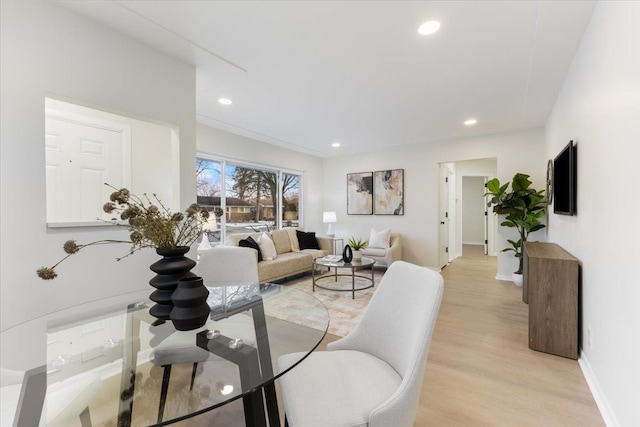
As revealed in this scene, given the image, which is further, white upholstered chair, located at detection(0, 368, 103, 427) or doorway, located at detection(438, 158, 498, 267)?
doorway, located at detection(438, 158, 498, 267)

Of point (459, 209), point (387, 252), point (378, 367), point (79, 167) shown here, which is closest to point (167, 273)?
point (378, 367)

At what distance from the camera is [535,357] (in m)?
2.25

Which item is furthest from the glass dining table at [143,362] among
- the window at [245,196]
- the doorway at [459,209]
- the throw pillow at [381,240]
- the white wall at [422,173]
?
the doorway at [459,209]

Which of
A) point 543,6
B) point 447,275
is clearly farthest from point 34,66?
point 447,275

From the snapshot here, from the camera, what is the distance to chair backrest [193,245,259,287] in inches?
90.8

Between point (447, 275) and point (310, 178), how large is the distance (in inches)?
138

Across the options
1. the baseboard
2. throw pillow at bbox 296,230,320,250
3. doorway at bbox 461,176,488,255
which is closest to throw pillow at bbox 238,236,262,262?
throw pillow at bbox 296,230,320,250

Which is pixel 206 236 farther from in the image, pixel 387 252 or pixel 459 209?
pixel 459 209

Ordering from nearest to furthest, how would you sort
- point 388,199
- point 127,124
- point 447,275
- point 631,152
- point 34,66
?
point 631,152 → point 34,66 → point 127,124 → point 447,275 → point 388,199

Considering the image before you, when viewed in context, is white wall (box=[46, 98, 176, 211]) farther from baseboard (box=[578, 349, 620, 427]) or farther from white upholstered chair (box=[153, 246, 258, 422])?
baseboard (box=[578, 349, 620, 427])

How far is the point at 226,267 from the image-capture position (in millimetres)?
2367

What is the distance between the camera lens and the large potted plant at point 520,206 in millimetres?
4070

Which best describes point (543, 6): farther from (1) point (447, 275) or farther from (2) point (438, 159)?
(1) point (447, 275)

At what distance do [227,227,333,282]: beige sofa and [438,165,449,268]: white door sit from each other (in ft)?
7.13
